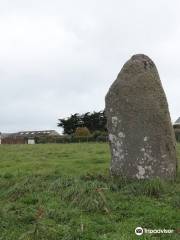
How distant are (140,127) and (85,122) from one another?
61.5 meters

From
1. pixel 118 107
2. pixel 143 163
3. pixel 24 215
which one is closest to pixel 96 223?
pixel 24 215

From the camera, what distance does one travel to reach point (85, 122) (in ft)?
Result: 237

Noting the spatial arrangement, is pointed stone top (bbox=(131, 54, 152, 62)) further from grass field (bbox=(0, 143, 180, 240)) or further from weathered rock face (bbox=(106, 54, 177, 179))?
grass field (bbox=(0, 143, 180, 240))

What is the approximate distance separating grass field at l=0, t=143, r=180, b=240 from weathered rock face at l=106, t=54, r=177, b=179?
0.43 meters

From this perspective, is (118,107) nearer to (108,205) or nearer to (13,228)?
(108,205)

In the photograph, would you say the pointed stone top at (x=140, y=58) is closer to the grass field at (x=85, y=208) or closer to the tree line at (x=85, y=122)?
the grass field at (x=85, y=208)

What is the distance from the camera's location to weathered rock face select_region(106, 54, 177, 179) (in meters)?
10.6

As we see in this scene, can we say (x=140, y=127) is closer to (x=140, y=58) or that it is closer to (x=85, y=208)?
(x=140, y=58)

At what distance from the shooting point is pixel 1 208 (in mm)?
8492

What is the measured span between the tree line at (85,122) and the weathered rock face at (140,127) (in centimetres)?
5703

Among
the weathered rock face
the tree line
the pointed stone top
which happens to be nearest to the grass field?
the weathered rock face

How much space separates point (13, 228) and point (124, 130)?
4.30 m

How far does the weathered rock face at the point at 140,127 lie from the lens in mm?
10602

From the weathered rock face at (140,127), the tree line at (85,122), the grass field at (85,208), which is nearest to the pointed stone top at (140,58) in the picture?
the weathered rock face at (140,127)
